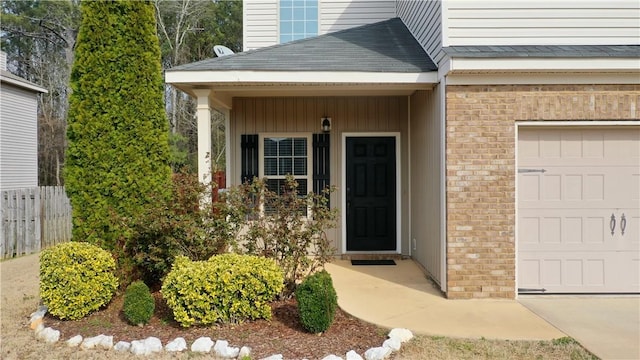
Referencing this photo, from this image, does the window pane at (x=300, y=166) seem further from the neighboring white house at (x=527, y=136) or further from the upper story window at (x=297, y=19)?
the upper story window at (x=297, y=19)

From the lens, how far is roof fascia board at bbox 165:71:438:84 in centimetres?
595

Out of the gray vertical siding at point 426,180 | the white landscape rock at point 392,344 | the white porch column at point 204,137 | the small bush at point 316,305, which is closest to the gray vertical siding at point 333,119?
the gray vertical siding at point 426,180

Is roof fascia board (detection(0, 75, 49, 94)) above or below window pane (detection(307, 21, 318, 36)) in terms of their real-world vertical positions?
below

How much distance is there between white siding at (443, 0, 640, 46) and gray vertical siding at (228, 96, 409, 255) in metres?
2.48

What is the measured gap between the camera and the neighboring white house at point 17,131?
13.1m

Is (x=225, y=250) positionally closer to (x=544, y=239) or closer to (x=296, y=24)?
(x=544, y=239)

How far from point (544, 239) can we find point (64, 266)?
5.68 meters

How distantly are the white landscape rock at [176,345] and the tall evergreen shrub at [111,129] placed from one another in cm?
177

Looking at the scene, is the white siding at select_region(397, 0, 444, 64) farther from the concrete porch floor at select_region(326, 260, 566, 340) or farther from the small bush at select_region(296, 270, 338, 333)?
the small bush at select_region(296, 270, 338, 333)

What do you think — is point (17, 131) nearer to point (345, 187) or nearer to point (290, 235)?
point (345, 187)

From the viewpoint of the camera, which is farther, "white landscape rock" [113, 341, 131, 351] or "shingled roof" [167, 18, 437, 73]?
"shingled roof" [167, 18, 437, 73]

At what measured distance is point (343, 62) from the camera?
6.25 m

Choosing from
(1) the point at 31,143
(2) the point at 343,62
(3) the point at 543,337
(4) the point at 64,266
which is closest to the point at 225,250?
(4) the point at 64,266

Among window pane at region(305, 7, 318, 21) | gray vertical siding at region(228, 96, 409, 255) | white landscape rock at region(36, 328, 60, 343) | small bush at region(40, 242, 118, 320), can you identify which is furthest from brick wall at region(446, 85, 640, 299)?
window pane at region(305, 7, 318, 21)
